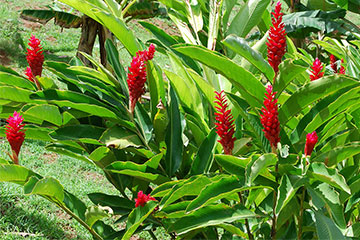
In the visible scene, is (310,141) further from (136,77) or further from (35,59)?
(35,59)

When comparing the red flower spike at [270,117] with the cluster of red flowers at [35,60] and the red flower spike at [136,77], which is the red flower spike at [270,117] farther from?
the cluster of red flowers at [35,60]

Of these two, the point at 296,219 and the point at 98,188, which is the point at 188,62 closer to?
the point at 296,219

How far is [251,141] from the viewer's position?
4.75 ft

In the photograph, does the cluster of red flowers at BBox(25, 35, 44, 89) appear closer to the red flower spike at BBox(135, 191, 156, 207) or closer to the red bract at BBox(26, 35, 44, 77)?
the red bract at BBox(26, 35, 44, 77)

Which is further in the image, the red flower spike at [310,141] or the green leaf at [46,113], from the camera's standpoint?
the green leaf at [46,113]

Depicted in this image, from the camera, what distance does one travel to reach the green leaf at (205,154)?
1417 millimetres

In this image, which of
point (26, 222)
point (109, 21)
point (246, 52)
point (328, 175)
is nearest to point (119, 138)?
point (109, 21)

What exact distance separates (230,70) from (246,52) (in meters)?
0.06

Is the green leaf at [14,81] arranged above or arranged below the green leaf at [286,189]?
above

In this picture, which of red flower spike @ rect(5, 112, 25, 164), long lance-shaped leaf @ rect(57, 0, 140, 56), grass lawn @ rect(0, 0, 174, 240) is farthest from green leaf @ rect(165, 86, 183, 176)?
grass lawn @ rect(0, 0, 174, 240)

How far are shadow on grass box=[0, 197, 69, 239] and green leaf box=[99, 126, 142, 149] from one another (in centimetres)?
232

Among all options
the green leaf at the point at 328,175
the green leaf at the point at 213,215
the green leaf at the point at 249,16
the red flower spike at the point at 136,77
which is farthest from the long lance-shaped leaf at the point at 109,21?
the green leaf at the point at 328,175

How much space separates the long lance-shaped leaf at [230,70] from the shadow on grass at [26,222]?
273cm

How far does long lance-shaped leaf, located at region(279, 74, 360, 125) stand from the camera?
3.79 feet
